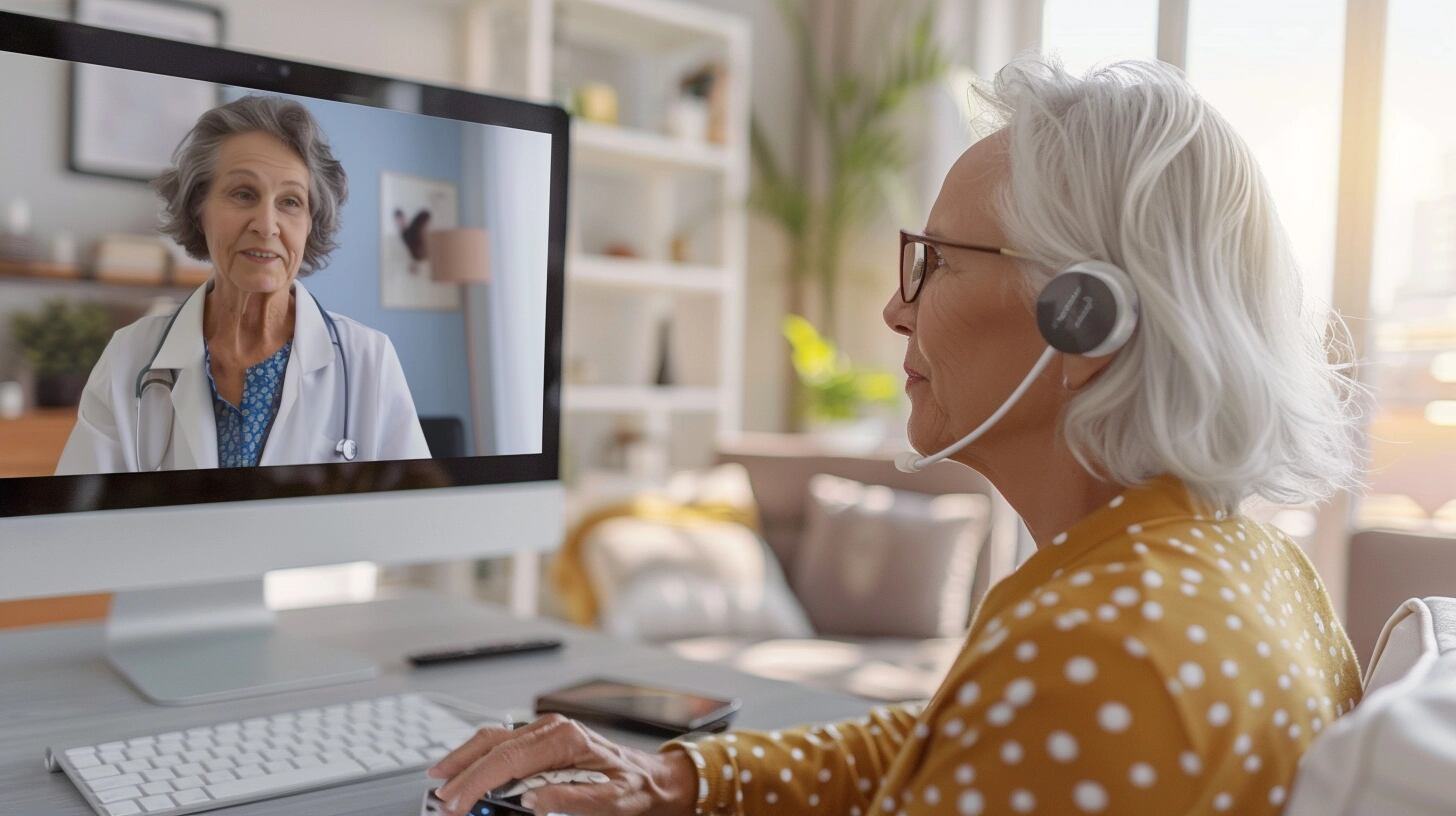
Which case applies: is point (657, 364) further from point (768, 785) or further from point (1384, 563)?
point (768, 785)

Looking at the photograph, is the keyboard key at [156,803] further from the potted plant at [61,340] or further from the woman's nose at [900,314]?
the woman's nose at [900,314]

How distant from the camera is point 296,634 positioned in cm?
135

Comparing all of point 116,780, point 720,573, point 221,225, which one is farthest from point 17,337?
point 720,573

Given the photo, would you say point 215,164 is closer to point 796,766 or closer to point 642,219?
point 796,766

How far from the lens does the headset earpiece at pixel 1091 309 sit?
674mm

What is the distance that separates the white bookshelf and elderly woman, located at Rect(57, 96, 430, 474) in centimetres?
225

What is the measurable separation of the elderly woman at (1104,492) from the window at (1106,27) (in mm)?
2742

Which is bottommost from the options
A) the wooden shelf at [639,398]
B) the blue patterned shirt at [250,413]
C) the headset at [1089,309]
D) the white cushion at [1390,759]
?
the white cushion at [1390,759]

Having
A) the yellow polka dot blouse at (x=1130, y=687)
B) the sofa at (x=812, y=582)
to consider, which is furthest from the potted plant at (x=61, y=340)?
the sofa at (x=812, y=582)

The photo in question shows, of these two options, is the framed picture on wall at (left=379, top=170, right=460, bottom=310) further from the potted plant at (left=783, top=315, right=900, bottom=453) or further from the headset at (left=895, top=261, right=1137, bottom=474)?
the potted plant at (left=783, top=315, right=900, bottom=453)

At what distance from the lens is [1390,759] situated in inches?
19.1

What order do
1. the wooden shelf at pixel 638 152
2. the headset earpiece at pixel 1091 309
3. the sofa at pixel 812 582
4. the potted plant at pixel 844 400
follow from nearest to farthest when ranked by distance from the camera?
the headset earpiece at pixel 1091 309, the sofa at pixel 812 582, the wooden shelf at pixel 638 152, the potted plant at pixel 844 400

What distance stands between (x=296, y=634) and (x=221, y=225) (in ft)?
1.90

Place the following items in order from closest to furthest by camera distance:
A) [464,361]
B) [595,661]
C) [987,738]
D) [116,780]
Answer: [987,738]
[116,780]
[464,361]
[595,661]
